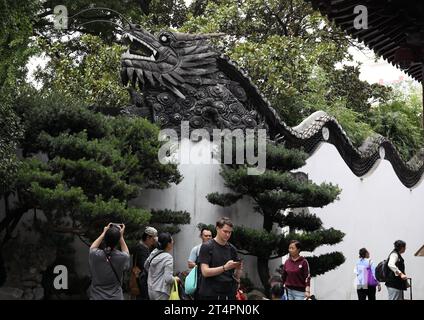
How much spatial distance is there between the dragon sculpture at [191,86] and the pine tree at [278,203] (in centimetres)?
90

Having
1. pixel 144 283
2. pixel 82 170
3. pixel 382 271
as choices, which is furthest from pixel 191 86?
pixel 144 283

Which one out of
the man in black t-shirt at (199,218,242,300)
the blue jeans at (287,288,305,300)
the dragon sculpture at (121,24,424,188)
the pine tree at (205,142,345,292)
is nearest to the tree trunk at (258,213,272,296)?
the pine tree at (205,142,345,292)

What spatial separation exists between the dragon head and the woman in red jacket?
210 inches

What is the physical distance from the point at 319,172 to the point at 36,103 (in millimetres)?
6381

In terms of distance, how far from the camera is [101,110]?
13.9m

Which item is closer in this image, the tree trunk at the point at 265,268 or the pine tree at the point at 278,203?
the pine tree at the point at 278,203

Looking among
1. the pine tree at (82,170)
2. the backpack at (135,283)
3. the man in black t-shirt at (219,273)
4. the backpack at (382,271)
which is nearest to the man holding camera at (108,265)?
the man in black t-shirt at (219,273)

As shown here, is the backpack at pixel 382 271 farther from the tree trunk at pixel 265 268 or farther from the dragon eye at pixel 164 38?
the dragon eye at pixel 164 38

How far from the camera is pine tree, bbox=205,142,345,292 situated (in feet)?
44.0

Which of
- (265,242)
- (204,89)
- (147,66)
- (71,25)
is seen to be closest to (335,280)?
(265,242)

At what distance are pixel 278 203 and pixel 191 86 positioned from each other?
2779 millimetres

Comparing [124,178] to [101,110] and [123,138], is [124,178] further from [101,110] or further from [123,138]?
[101,110]

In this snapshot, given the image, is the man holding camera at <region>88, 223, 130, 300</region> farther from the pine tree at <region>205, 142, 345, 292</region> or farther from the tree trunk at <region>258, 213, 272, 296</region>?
the tree trunk at <region>258, 213, 272, 296</region>

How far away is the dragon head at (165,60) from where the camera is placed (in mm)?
14062
